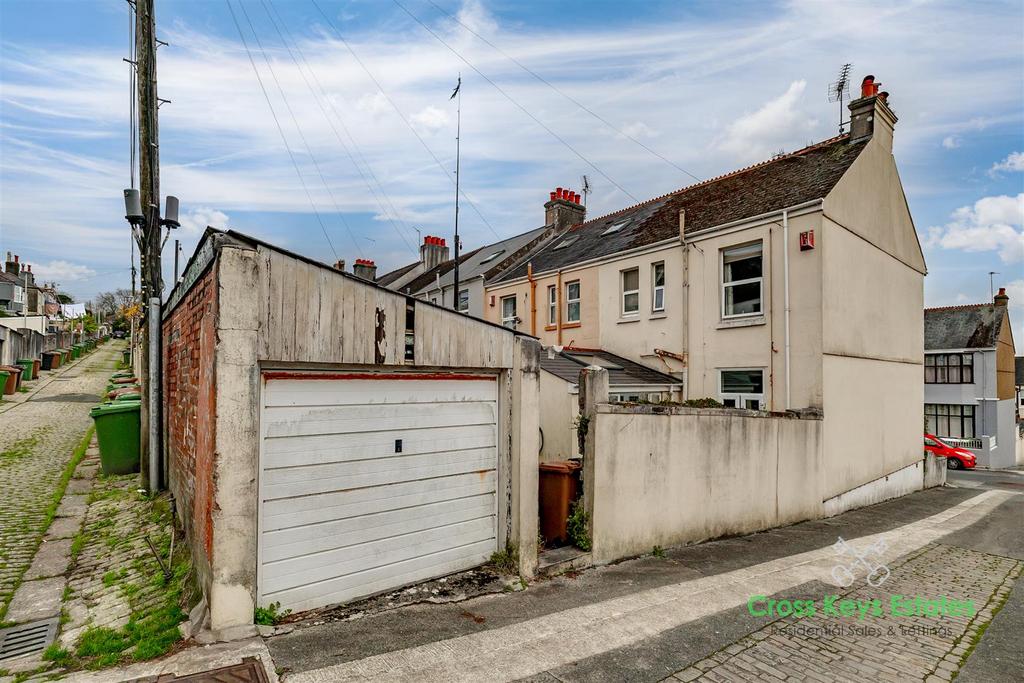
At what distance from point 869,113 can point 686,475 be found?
11.2 meters

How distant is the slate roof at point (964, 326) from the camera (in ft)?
106

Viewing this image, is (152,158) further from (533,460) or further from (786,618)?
(786,618)

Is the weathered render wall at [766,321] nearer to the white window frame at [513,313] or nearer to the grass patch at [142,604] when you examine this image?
the white window frame at [513,313]

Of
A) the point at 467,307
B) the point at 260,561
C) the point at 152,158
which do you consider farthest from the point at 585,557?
the point at 467,307

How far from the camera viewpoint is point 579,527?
22.0 feet

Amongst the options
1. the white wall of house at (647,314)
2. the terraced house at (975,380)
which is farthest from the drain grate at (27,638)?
the terraced house at (975,380)

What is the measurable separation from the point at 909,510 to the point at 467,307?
52.7ft

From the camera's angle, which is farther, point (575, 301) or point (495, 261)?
point (495, 261)

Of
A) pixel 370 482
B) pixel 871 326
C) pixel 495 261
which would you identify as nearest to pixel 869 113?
pixel 871 326

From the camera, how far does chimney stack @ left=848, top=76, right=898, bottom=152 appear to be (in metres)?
13.3

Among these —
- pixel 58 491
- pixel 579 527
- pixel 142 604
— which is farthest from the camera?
pixel 58 491

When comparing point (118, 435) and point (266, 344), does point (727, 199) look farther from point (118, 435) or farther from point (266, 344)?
point (118, 435)

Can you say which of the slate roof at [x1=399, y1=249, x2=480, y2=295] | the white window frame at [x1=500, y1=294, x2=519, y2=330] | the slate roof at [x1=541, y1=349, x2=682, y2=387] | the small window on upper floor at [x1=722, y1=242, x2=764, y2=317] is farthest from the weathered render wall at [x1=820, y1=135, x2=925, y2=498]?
the slate roof at [x1=399, y1=249, x2=480, y2=295]

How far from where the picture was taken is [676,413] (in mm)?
7730
